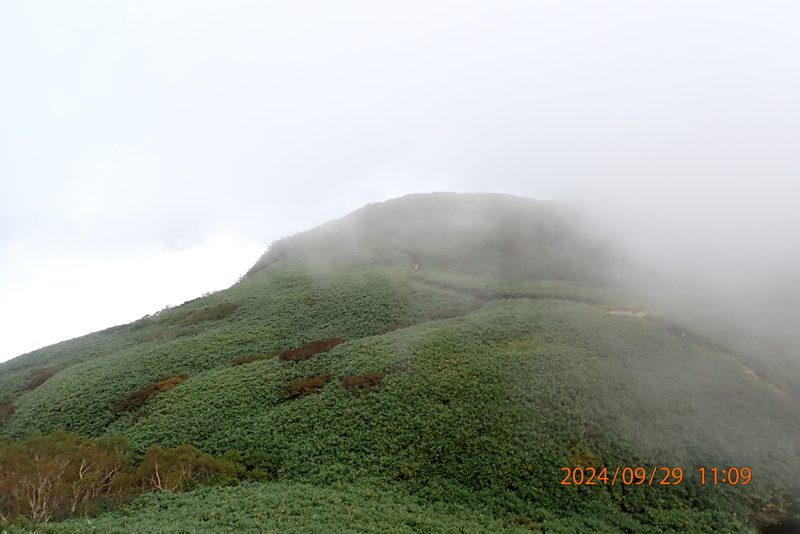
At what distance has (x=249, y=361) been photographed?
39.2 metres

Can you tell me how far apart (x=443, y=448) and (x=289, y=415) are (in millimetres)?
11691

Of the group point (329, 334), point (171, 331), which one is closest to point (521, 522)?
point (329, 334)

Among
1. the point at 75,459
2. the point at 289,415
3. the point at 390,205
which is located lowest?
the point at 289,415

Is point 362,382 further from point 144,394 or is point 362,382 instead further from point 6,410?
point 6,410

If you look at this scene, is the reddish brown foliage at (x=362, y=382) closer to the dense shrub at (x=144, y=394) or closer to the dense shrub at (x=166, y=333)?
the dense shrub at (x=144, y=394)

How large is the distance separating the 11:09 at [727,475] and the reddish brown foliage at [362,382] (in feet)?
66.8

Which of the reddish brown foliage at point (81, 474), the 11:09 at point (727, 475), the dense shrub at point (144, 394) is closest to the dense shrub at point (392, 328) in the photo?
the dense shrub at point (144, 394)

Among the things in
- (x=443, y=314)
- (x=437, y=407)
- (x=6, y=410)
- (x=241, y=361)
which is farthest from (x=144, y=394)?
(x=443, y=314)

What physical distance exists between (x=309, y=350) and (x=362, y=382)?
33.3 ft

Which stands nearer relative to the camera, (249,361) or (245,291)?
(249,361)

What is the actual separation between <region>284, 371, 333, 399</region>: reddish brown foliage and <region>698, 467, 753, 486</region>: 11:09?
25.2m

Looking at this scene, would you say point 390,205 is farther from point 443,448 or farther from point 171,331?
point 443,448

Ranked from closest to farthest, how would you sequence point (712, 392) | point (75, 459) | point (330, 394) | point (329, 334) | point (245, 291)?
point (75, 459) → point (712, 392) → point (330, 394) → point (329, 334) → point (245, 291)

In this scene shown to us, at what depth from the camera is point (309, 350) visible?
129 feet
